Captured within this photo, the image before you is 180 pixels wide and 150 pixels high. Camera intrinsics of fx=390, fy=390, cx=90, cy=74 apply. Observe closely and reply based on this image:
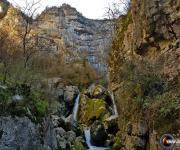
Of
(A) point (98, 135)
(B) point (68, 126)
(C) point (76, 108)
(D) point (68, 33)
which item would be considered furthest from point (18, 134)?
(D) point (68, 33)

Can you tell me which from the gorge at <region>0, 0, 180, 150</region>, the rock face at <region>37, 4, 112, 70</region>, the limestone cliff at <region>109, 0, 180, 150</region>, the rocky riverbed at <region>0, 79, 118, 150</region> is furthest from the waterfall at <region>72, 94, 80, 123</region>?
the rock face at <region>37, 4, 112, 70</region>

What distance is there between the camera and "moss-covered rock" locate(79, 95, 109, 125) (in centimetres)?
3131

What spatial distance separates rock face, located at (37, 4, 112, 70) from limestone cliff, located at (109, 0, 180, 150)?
30.6m

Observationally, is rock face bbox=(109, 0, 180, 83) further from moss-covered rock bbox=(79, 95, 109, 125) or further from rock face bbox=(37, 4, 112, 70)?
rock face bbox=(37, 4, 112, 70)

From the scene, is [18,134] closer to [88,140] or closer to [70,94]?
[88,140]

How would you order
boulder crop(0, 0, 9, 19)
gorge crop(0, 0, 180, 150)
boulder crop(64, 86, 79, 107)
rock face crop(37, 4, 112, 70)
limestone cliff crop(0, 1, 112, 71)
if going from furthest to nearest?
rock face crop(37, 4, 112, 70)
boulder crop(0, 0, 9, 19)
limestone cliff crop(0, 1, 112, 71)
boulder crop(64, 86, 79, 107)
gorge crop(0, 0, 180, 150)

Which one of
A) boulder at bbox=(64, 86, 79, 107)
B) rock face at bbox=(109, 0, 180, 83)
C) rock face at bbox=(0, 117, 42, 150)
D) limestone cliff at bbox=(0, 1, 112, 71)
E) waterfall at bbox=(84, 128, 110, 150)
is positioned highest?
limestone cliff at bbox=(0, 1, 112, 71)

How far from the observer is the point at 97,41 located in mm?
64625

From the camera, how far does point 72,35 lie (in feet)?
211

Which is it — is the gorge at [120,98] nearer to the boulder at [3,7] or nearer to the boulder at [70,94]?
the boulder at [70,94]

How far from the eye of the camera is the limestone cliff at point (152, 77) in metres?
15.7

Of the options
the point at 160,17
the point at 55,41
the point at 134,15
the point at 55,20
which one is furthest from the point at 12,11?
the point at 160,17

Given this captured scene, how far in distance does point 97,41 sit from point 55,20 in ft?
25.5

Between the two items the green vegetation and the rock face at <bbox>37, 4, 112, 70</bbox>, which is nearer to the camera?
the green vegetation
